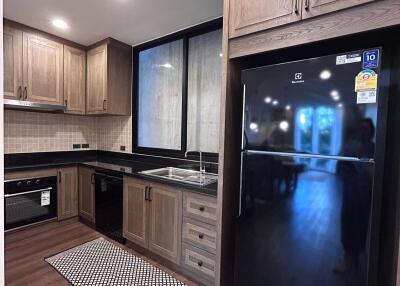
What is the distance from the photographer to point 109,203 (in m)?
2.60

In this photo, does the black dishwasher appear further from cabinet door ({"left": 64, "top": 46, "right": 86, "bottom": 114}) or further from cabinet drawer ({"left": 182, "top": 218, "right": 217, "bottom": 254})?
cabinet door ({"left": 64, "top": 46, "right": 86, "bottom": 114})

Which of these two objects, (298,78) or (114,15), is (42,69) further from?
(298,78)

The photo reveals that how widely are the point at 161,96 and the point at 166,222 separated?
5.47 feet

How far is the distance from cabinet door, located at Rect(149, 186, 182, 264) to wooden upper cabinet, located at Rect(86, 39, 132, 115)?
1511 millimetres

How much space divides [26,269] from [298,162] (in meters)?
2.44

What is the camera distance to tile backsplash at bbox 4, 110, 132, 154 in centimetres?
285

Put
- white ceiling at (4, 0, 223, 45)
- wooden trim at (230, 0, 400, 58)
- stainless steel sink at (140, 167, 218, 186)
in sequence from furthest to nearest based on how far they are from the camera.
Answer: stainless steel sink at (140, 167, 218, 186), white ceiling at (4, 0, 223, 45), wooden trim at (230, 0, 400, 58)

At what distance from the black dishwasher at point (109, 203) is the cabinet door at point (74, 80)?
1.03m

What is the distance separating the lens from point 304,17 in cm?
111

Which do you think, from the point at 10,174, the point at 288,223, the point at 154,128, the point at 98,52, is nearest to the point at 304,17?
the point at 288,223

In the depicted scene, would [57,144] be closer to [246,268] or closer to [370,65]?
[246,268]

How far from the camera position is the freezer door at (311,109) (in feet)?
3.31

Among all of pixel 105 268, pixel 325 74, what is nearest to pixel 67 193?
pixel 105 268

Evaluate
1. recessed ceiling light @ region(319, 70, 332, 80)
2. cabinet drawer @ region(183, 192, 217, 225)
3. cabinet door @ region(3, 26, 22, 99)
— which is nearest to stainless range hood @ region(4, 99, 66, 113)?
cabinet door @ region(3, 26, 22, 99)
